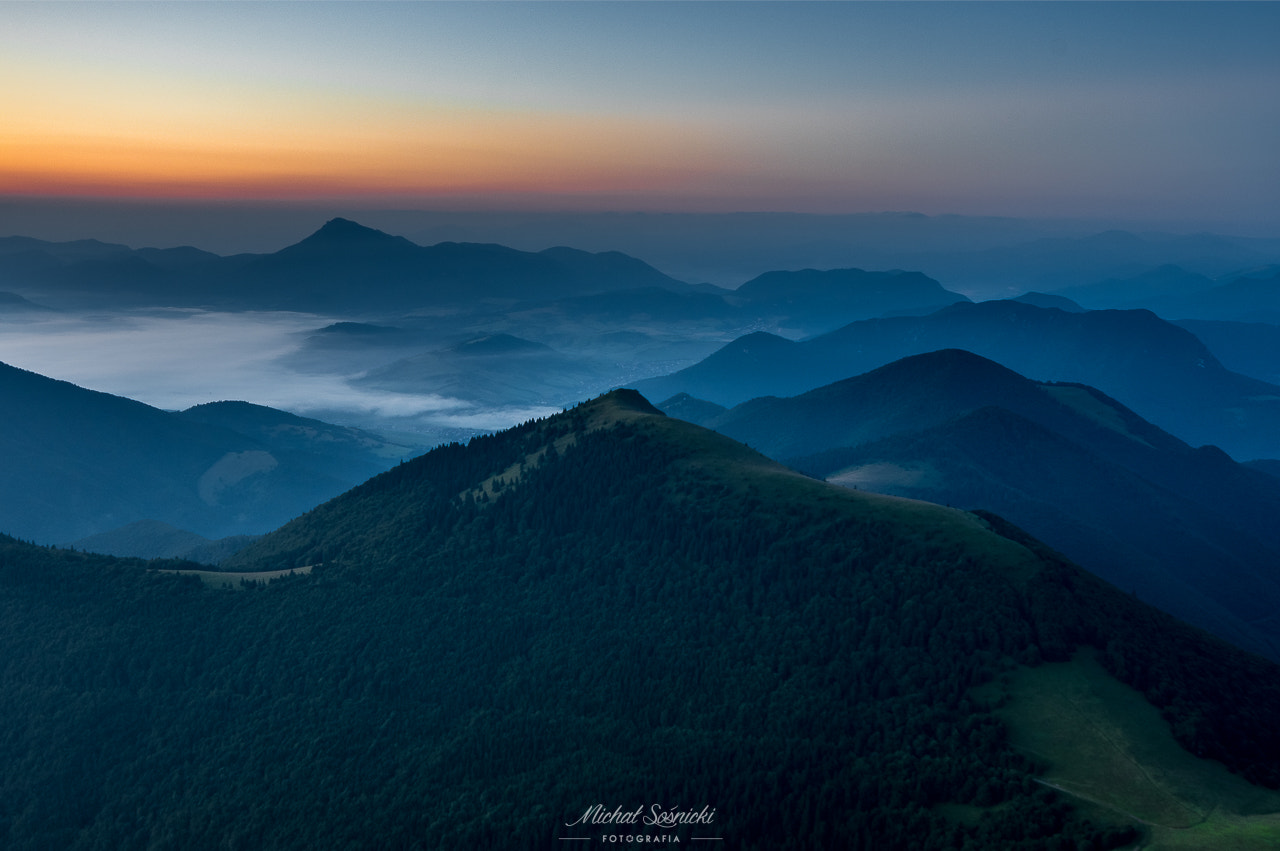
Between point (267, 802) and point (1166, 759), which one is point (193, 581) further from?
point (1166, 759)

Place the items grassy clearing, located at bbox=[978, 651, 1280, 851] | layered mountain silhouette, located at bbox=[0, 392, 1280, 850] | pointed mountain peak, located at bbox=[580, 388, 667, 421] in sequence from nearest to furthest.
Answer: grassy clearing, located at bbox=[978, 651, 1280, 851]
layered mountain silhouette, located at bbox=[0, 392, 1280, 850]
pointed mountain peak, located at bbox=[580, 388, 667, 421]

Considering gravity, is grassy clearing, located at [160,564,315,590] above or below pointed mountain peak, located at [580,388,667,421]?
below

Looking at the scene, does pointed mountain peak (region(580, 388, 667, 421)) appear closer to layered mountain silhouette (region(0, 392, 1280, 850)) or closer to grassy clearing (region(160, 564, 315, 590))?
layered mountain silhouette (region(0, 392, 1280, 850))

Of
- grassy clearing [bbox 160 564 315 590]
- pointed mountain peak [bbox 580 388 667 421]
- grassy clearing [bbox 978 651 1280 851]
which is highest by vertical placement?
pointed mountain peak [bbox 580 388 667 421]

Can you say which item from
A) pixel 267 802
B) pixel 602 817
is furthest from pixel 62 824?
pixel 602 817

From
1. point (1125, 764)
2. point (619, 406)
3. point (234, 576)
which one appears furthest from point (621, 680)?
point (234, 576)

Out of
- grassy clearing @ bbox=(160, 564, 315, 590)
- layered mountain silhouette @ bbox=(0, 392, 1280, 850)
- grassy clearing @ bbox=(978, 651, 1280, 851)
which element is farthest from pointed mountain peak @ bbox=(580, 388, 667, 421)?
grassy clearing @ bbox=(978, 651, 1280, 851)

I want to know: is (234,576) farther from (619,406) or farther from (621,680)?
(621,680)
